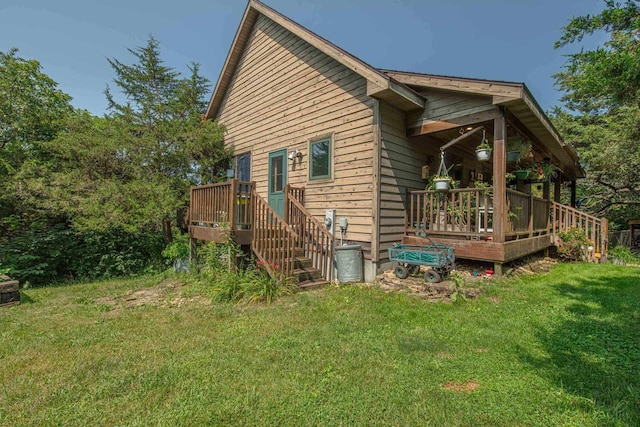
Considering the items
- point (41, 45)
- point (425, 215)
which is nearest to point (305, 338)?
point (425, 215)

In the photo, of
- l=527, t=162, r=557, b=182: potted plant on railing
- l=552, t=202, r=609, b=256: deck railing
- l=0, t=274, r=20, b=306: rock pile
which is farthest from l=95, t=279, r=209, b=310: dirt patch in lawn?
l=552, t=202, r=609, b=256: deck railing

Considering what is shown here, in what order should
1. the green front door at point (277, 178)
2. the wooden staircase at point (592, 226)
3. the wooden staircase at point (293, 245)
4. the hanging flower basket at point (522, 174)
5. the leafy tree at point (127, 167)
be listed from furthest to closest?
the wooden staircase at point (592, 226)
the green front door at point (277, 178)
the leafy tree at point (127, 167)
the hanging flower basket at point (522, 174)
the wooden staircase at point (293, 245)

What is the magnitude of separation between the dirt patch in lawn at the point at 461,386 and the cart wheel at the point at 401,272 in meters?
3.30

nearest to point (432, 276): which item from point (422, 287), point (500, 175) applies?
point (422, 287)

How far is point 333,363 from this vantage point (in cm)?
279

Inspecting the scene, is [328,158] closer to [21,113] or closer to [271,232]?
[271,232]

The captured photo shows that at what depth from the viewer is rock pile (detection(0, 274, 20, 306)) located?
16.9 feet

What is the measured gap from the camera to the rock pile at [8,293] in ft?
16.9

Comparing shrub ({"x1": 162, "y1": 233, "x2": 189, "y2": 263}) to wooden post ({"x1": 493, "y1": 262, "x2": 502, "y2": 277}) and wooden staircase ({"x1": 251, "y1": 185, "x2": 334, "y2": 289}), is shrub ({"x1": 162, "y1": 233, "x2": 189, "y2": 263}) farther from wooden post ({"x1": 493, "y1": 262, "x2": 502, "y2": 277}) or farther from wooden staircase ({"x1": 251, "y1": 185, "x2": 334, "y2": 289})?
wooden post ({"x1": 493, "y1": 262, "x2": 502, "y2": 277})

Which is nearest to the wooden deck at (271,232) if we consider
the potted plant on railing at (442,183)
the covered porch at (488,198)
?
the covered porch at (488,198)

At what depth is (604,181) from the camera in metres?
14.7

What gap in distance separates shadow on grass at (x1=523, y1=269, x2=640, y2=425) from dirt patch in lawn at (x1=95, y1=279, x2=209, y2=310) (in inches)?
191

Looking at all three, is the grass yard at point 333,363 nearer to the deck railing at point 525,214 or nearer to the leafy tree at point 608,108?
the deck railing at point 525,214

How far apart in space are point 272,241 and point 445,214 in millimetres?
3535
